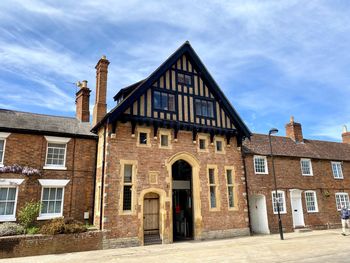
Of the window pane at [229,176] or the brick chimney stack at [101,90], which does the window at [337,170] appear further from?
the brick chimney stack at [101,90]

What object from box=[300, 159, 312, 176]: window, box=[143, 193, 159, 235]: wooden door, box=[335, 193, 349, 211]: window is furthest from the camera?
box=[335, 193, 349, 211]: window

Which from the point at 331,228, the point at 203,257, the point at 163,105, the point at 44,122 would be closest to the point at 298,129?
the point at 331,228

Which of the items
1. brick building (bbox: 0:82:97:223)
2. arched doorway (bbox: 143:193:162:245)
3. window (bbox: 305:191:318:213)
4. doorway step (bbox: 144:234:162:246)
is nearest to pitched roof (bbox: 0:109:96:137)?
brick building (bbox: 0:82:97:223)

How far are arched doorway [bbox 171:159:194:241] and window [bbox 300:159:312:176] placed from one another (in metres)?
11.4

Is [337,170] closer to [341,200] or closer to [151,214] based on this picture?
[341,200]

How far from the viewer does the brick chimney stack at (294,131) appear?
26.5 m

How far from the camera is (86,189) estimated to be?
16.3 meters

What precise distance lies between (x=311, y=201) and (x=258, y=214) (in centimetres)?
544

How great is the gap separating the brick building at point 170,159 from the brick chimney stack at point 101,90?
7cm

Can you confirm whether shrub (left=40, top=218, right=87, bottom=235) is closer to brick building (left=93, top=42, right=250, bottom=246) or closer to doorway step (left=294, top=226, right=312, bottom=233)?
brick building (left=93, top=42, right=250, bottom=246)

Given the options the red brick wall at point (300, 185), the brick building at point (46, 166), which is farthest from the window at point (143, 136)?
the red brick wall at point (300, 185)

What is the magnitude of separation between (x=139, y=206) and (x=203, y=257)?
17.7ft

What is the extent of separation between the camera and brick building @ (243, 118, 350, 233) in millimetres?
20703

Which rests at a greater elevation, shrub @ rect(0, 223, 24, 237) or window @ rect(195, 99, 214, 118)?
window @ rect(195, 99, 214, 118)
